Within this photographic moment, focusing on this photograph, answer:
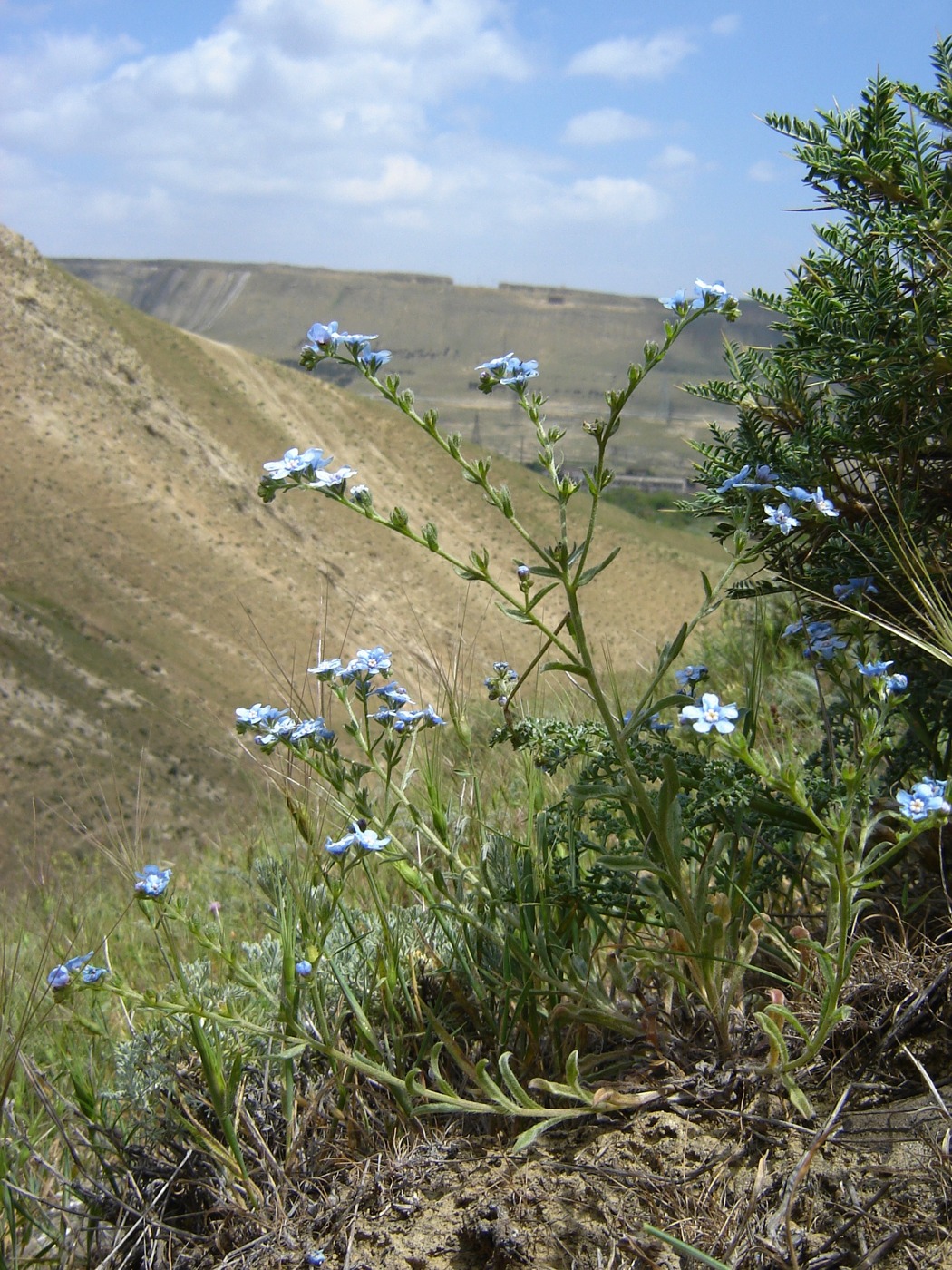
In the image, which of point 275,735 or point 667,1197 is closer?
point 667,1197

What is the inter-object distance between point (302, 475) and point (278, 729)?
1.54 ft

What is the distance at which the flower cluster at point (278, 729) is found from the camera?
1.74 meters

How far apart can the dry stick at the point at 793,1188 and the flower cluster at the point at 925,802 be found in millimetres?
504

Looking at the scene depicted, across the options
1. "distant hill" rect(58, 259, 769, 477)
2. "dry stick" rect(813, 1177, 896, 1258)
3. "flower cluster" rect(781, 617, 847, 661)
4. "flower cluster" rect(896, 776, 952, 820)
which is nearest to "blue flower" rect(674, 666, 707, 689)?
"flower cluster" rect(781, 617, 847, 661)

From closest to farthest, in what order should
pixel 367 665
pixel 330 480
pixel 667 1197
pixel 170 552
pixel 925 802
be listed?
pixel 925 802 < pixel 667 1197 < pixel 330 480 < pixel 367 665 < pixel 170 552

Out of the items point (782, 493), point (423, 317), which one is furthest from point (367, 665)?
point (423, 317)

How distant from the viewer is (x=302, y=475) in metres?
1.62

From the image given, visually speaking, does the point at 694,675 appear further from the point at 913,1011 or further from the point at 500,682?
the point at 913,1011

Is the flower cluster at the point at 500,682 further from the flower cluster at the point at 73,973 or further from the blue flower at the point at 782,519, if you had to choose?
the flower cluster at the point at 73,973

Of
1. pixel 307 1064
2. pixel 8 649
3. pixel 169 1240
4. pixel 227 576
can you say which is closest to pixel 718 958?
pixel 307 1064

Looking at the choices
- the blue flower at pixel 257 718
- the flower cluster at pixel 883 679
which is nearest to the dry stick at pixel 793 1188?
the flower cluster at pixel 883 679

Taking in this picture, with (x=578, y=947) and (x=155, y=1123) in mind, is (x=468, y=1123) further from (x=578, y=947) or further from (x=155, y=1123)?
(x=155, y=1123)

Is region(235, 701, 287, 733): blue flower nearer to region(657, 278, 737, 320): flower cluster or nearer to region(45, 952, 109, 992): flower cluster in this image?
region(45, 952, 109, 992): flower cluster

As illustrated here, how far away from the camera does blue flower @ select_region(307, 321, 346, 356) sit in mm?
1663
